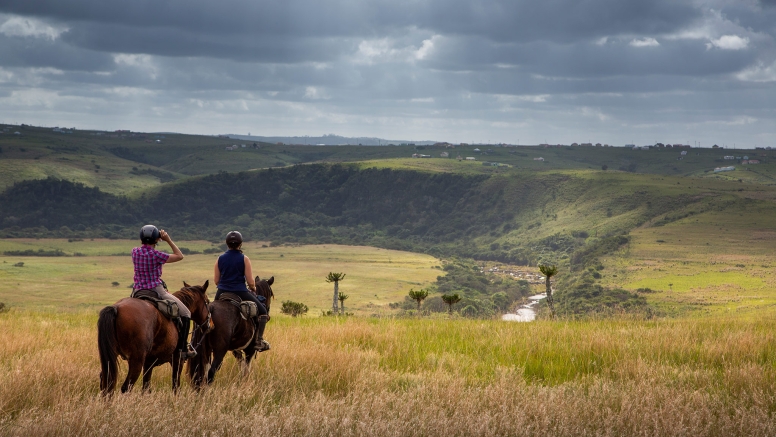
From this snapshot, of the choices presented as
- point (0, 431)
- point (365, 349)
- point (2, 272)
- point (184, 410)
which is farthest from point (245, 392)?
point (2, 272)

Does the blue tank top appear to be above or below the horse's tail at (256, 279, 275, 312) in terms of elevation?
above

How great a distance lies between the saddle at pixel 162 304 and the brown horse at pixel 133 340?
83mm

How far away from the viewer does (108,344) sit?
8.67m

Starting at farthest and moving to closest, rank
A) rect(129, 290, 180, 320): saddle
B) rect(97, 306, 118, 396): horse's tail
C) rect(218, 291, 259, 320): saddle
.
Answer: rect(218, 291, 259, 320): saddle → rect(129, 290, 180, 320): saddle → rect(97, 306, 118, 396): horse's tail

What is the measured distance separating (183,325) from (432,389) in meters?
3.64

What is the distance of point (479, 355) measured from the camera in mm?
13508

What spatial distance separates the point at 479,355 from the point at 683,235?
14400 centimetres

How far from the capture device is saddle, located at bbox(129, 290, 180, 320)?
31.0ft

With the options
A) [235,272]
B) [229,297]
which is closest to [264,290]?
[235,272]

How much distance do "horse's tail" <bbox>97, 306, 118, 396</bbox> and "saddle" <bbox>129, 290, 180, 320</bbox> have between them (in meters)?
0.71

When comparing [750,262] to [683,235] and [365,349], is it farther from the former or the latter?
[365,349]

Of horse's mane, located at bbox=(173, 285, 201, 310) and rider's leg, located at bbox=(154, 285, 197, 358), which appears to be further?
horse's mane, located at bbox=(173, 285, 201, 310)

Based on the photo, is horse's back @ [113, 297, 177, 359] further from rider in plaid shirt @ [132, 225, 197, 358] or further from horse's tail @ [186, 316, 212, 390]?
horse's tail @ [186, 316, 212, 390]

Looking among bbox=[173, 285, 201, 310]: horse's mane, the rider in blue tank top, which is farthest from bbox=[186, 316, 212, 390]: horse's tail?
the rider in blue tank top
